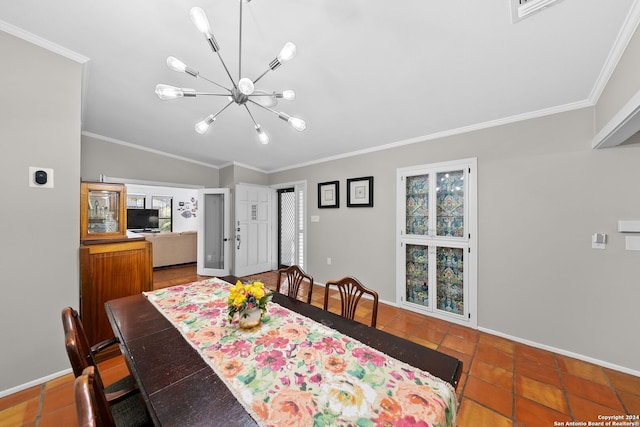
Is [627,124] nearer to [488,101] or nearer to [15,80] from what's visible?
[488,101]

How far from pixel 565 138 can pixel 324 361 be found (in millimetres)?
2880

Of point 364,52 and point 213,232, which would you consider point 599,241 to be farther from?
point 213,232

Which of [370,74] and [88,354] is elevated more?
[370,74]

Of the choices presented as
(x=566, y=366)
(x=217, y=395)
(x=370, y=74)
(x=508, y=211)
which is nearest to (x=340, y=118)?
(x=370, y=74)

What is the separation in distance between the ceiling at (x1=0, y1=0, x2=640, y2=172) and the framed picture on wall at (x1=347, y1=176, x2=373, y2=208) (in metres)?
0.96

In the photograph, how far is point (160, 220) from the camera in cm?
692

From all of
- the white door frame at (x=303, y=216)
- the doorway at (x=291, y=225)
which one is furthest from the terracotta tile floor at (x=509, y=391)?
the doorway at (x=291, y=225)

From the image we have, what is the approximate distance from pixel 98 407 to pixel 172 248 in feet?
18.0

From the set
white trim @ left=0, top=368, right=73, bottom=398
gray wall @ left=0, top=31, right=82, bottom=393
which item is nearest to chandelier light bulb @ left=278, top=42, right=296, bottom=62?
gray wall @ left=0, top=31, right=82, bottom=393

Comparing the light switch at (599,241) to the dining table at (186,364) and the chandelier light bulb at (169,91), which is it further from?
the chandelier light bulb at (169,91)

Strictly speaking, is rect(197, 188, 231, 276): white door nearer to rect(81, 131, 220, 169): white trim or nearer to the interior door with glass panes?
rect(81, 131, 220, 169): white trim

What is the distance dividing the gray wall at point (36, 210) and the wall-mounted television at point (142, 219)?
5.21 meters

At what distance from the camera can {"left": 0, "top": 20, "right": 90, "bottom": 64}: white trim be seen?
5.35 feet

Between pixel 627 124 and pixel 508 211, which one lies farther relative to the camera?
pixel 508 211
